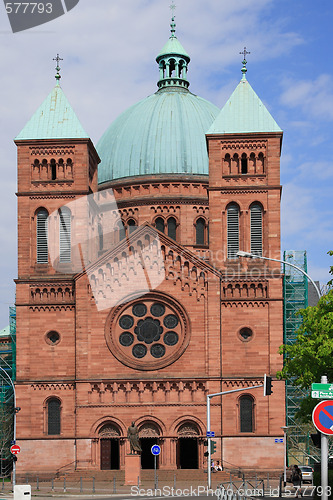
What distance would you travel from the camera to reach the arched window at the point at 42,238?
62.4 meters

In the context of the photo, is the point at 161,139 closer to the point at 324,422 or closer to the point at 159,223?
the point at 159,223

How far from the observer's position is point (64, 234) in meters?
62.6

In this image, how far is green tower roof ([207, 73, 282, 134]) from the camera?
62750 mm

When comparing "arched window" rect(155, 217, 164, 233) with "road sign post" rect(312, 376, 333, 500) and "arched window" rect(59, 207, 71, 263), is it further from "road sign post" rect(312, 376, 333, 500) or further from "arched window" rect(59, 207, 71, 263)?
"road sign post" rect(312, 376, 333, 500)

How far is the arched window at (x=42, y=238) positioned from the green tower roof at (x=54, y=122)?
16.4ft

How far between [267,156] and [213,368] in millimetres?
13678

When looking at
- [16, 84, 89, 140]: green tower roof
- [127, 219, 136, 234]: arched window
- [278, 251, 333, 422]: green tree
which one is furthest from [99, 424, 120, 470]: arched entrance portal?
[278, 251, 333, 422]: green tree

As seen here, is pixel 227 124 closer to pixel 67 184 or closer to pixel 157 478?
pixel 67 184

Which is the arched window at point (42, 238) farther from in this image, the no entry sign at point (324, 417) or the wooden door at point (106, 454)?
the no entry sign at point (324, 417)

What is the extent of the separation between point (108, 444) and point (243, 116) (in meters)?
22.0

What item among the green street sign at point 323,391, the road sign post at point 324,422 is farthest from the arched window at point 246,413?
the road sign post at point 324,422

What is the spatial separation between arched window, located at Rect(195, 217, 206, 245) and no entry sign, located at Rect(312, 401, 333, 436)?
4815 centimetres

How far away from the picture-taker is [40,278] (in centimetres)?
6084

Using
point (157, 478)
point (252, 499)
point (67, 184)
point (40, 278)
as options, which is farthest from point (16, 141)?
point (252, 499)
